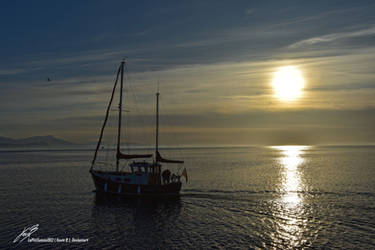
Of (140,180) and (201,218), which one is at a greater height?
(140,180)

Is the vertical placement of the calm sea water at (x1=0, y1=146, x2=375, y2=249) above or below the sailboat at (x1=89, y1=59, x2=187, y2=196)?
below

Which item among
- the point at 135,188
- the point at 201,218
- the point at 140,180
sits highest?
the point at 140,180

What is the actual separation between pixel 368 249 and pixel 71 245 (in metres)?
26.0

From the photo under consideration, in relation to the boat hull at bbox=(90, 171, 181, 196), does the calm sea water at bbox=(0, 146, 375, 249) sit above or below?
below

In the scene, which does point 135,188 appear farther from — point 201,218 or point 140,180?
point 201,218

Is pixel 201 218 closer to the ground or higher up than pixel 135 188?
closer to the ground

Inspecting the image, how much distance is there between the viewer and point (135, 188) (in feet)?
162

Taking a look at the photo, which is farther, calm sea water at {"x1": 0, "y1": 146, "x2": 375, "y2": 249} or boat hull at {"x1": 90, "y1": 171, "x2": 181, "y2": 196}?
boat hull at {"x1": 90, "y1": 171, "x2": 181, "y2": 196}

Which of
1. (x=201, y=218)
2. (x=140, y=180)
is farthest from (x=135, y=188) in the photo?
(x=201, y=218)

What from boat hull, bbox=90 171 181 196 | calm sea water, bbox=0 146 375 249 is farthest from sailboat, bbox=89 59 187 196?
calm sea water, bbox=0 146 375 249

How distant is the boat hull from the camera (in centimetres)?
4912

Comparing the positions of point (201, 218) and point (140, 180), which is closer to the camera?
point (201, 218)

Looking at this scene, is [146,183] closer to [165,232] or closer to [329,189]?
[165,232]

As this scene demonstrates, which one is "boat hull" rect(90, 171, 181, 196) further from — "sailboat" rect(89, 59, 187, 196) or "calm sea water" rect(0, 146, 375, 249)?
"calm sea water" rect(0, 146, 375, 249)
